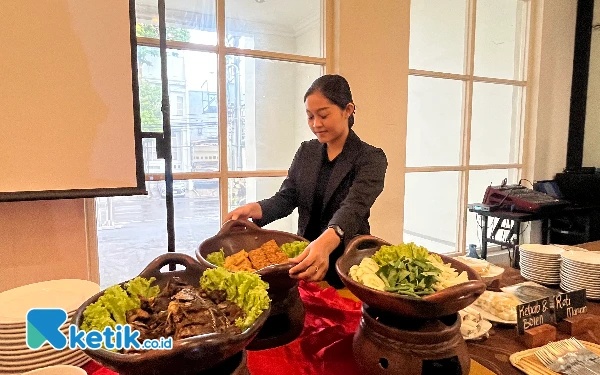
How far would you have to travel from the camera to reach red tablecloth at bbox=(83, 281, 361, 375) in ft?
2.78

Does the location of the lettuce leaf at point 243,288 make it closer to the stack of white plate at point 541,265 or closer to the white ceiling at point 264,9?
the stack of white plate at point 541,265

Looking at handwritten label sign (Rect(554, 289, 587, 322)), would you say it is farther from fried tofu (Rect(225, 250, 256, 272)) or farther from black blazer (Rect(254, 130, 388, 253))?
fried tofu (Rect(225, 250, 256, 272))

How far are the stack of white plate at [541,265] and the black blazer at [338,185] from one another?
59 centimetres

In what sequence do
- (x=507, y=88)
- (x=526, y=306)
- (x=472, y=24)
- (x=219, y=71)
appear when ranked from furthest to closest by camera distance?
(x=507, y=88), (x=472, y=24), (x=219, y=71), (x=526, y=306)

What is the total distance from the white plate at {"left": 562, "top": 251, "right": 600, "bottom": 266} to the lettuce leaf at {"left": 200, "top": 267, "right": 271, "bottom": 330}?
1137 millimetres

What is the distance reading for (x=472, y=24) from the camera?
3336 mm

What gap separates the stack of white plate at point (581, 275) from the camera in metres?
1.24

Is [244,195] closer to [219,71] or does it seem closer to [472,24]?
[219,71]

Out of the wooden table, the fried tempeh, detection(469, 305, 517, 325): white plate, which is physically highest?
the fried tempeh

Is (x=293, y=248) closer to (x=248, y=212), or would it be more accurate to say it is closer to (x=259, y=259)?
(x=259, y=259)

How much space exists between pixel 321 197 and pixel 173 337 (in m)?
1.10

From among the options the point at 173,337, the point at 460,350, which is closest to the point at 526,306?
the point at 460,350

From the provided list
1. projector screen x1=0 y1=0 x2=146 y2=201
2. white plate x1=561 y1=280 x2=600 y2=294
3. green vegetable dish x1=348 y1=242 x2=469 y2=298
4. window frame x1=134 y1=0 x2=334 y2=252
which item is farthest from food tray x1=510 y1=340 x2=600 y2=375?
window frame x1=134 y1=0 x2=334 y2=252

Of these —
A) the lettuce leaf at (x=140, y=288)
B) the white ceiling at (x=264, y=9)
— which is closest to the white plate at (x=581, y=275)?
the lettuce leaf at (x=140, y=288)
